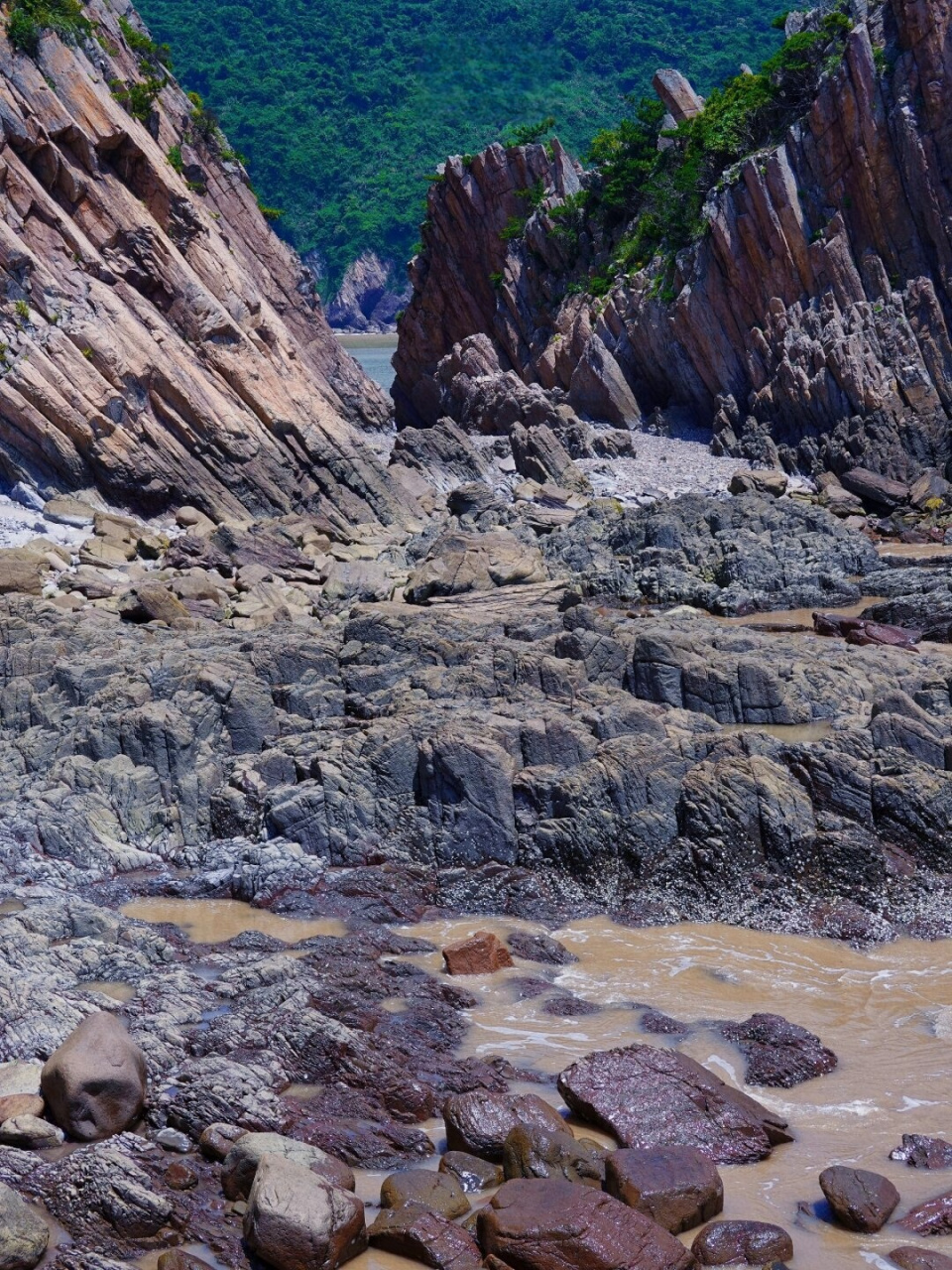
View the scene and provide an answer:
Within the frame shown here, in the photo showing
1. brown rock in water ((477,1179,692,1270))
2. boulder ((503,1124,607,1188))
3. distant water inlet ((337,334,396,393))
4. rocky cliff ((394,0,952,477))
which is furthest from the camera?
distant water inlet ((337,334,396,393))

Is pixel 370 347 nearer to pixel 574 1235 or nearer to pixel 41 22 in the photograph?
pixel 41 22

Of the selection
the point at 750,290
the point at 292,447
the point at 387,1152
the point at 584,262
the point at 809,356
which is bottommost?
the point at 387,1152

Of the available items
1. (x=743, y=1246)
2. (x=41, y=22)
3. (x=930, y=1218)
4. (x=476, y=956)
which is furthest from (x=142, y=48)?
(x=930, y=1218)

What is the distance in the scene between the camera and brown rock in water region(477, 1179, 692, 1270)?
20.6 feet

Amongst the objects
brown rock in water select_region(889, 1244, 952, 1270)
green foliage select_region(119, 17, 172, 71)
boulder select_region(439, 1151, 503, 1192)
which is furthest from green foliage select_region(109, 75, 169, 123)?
brown rock in water select_region(889, 1244, 952, 1270)

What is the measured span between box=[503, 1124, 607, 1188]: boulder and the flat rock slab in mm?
448

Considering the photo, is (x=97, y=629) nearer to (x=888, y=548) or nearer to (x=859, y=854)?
(x=859, y=854)

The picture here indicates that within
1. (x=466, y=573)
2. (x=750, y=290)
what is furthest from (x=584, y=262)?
(x=466, y=573)

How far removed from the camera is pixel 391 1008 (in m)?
9.36

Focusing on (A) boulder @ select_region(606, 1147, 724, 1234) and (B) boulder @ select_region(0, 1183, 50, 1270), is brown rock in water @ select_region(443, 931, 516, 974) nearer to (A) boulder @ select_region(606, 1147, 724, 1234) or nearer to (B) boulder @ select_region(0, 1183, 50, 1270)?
(A) boulder @ select_region(606, 1147, 724, 1234)

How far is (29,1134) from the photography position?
285 inches

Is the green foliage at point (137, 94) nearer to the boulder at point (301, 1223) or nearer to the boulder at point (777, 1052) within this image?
the boulder at point (777, 1052)

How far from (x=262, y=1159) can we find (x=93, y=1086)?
50.9 inches

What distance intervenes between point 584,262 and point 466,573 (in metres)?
30.6
